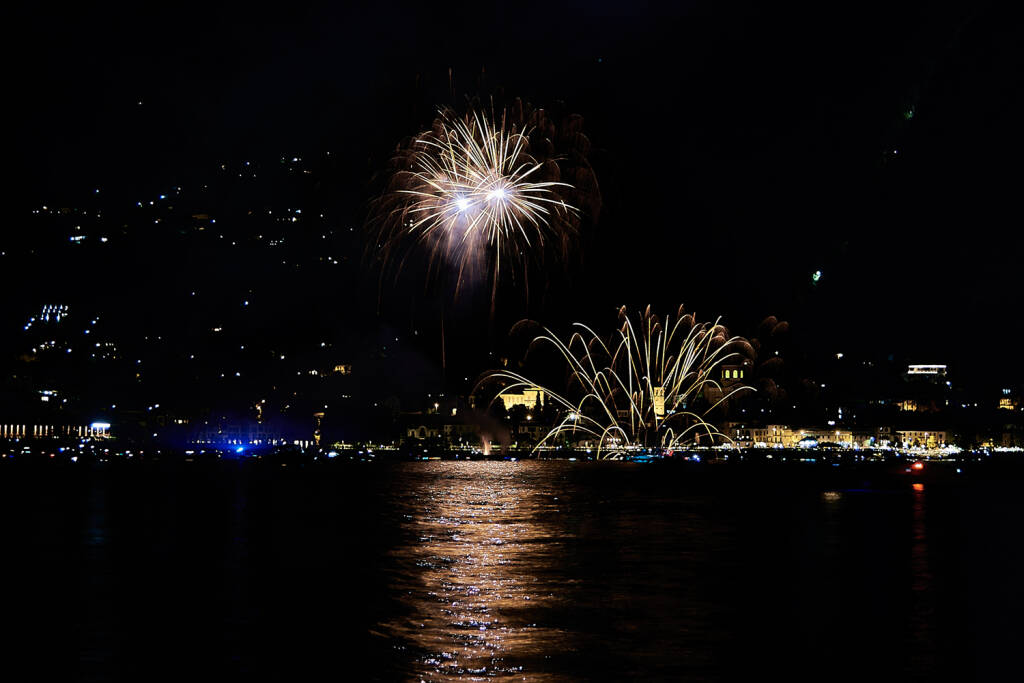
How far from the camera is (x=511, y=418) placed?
6683 inches

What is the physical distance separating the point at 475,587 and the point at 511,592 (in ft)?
3.09

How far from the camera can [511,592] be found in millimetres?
22219

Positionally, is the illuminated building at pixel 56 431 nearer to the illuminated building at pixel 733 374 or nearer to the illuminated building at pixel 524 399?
the illuminated building at pixel 524 399

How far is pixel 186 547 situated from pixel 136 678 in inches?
712

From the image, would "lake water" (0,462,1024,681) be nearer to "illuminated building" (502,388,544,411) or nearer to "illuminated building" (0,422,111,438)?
"illuminated building" (502,388,544,411)

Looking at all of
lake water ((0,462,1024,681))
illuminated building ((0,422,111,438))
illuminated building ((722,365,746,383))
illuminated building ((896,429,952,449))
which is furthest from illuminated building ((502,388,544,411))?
lake water ((0,462,1024,681))

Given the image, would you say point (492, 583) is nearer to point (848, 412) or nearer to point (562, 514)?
point (562, 514)

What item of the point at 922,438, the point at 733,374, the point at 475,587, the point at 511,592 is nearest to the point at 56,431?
the point at 733,374

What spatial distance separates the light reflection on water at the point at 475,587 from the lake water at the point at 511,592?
0.08 m

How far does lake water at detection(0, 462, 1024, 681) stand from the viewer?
655 inches

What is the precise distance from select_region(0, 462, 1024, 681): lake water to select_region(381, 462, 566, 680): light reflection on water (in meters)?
0.08

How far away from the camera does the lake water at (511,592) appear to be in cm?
1664

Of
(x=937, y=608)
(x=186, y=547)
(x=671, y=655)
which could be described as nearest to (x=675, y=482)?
(x=186, y=547)

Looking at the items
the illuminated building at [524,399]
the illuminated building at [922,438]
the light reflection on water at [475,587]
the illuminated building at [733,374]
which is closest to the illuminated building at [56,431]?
the illuminated building at [524,399]
